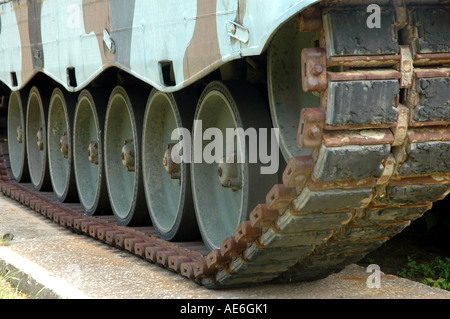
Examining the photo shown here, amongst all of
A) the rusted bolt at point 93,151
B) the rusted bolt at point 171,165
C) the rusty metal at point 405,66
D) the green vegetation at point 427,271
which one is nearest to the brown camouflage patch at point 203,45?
the rusty metal at point 405,66

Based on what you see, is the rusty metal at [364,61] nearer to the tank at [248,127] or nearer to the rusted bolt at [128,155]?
the tank at [248,127]

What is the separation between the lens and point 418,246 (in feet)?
23.3

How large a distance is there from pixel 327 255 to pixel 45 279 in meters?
1.50

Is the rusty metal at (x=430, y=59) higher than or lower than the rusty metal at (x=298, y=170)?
higher

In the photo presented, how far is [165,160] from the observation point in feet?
17.3

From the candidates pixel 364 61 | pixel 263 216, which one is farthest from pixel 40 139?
pixel 364 61

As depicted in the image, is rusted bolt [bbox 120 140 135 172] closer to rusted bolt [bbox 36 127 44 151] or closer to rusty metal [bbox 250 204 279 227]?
rusted bolt [bbox 36 127 44 151]

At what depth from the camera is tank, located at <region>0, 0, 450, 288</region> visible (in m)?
3.20

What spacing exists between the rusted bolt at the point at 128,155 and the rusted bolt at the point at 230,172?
1525 millimetres

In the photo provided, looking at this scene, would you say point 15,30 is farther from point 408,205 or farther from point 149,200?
point 408,205

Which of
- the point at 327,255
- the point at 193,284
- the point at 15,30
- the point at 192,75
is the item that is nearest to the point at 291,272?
the point at 327,255

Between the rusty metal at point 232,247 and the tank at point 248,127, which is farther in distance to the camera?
the rusty metal at point 232,247

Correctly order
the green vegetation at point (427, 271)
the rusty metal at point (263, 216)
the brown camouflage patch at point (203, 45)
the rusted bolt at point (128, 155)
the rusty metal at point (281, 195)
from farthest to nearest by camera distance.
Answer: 1. the green vegetation at point (427, 271)
2. the rusted bolt at point (128, 155)
3. the brown camouflage patch at point (203, 45)
4. the rusty metal at point (263, 216)
5. the rusty metal at point (281, 195)

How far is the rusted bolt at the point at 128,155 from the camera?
591cm
